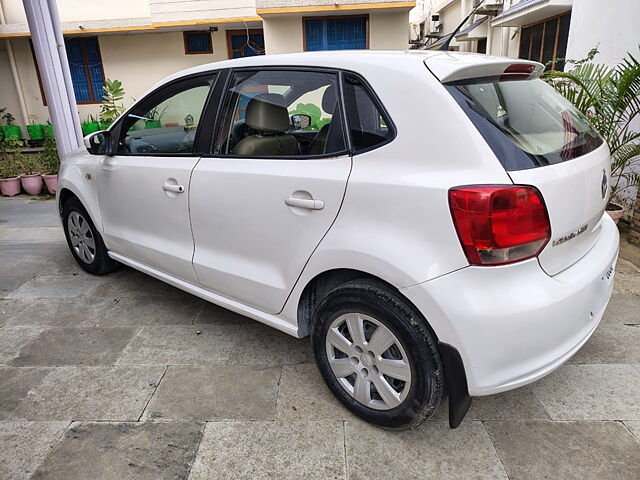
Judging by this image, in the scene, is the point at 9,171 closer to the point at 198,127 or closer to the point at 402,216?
the point at 198,127

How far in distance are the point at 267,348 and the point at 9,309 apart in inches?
85.4

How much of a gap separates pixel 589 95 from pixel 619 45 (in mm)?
1348

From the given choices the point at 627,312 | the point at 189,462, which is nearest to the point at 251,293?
the point at 189,462

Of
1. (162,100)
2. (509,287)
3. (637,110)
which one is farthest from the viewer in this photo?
(637,110)

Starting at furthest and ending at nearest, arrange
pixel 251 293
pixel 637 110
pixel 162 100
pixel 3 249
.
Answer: pixel 3 249 → pixel 637 110 → pixel 162 100 → pixel 251 293

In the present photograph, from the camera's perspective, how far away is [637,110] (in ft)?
14.0

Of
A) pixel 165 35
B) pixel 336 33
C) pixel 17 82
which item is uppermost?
pixel 165 35

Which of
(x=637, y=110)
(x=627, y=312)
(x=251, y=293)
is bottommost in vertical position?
(x=627, y=312)

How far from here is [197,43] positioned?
11250 millimetres

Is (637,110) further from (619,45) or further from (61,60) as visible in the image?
(61,60)

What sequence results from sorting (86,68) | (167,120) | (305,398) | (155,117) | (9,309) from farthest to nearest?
(86,68) → (9,309) → (155,117) → (167,120) → (305,398)

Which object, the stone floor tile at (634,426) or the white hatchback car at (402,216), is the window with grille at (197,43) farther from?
the stone floor tile at (634,426)

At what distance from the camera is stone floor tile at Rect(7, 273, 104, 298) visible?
149 inches

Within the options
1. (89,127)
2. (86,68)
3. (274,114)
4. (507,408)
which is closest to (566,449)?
(507,408)
